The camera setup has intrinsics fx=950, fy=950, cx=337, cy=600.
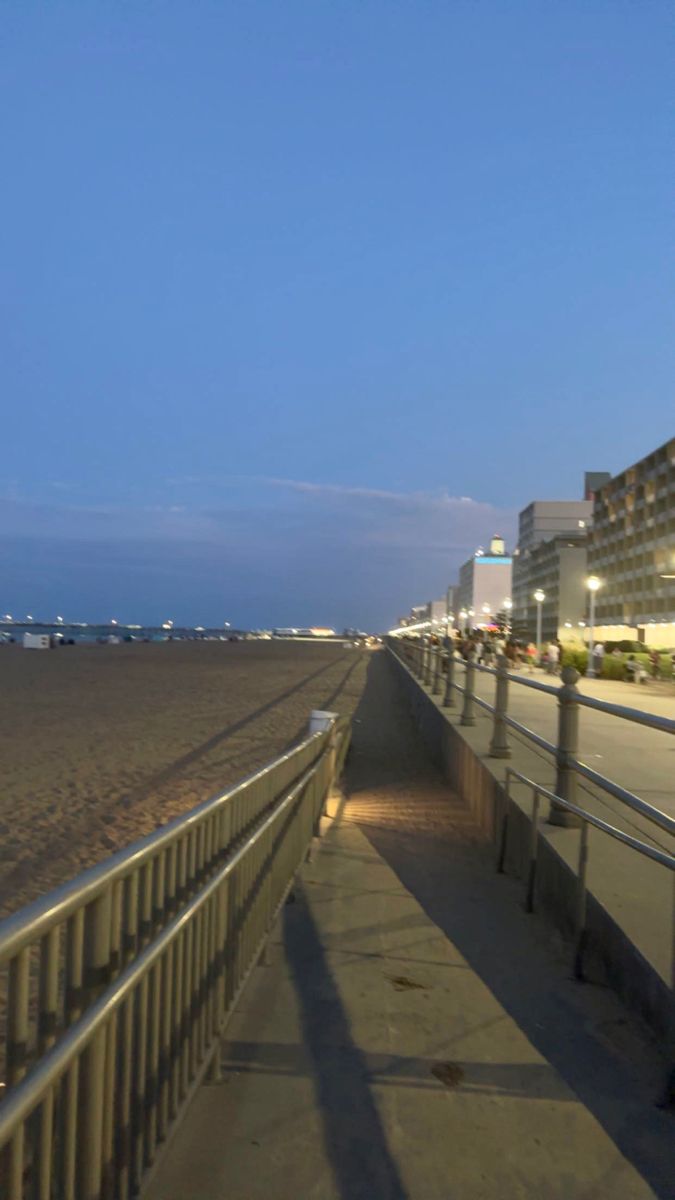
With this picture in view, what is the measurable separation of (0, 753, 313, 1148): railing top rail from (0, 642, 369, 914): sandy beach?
13.0ft

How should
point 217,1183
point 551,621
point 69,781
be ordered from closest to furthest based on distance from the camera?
point 217,1183
point 69,781
point 551,621

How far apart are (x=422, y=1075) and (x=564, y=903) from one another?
1.88 metres

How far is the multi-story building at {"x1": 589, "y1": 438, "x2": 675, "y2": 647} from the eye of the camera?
233 ft

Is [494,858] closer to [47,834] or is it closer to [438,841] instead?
[438,841]

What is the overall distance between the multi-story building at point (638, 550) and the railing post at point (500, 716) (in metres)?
60.7

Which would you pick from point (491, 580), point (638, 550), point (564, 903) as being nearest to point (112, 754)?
point (564, 903)

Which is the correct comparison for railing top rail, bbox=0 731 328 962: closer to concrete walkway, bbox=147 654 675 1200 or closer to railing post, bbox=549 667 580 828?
concrete walkway, bbox=147 654 675 1200

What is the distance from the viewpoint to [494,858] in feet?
24.3

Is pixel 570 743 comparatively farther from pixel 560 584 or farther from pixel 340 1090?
pixel 560 584

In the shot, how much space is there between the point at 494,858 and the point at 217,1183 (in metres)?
4.80

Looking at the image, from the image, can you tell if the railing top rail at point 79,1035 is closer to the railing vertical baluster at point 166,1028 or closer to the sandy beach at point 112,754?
the railing vertical baluster at point 166,1028

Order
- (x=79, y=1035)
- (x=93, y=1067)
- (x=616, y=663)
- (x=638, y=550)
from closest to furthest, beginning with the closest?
(x=79, y=1035) → (x=93, y=1067) → (x=616, y=663) → (x=638, y=550)

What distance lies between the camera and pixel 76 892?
6.72ft

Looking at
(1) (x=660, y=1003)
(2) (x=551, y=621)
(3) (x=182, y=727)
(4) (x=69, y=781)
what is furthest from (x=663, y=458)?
→ (1) (x=660, y=1003)
